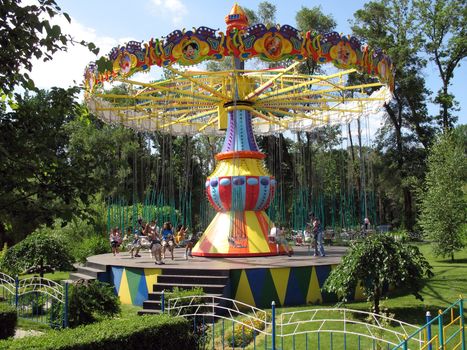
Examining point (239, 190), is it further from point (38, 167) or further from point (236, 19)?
point (38, 167)

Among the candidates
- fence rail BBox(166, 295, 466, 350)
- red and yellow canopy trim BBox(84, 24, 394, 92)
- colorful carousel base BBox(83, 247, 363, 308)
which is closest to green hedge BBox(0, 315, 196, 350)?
fence rail BBox(166, 295, 466, 350)

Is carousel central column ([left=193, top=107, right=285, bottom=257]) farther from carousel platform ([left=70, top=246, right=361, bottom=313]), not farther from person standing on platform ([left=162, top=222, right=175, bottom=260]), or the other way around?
carousel platform ([left=70, top=246, right=361, bottom=313])

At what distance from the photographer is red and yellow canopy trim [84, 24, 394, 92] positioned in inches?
444

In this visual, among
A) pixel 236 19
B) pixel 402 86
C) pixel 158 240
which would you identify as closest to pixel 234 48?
pixel 236 19

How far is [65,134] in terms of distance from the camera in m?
3.81

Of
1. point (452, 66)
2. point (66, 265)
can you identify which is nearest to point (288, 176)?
→ point (452, 66)

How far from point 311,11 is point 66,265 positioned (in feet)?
84.2

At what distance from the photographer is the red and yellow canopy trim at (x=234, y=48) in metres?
11.3

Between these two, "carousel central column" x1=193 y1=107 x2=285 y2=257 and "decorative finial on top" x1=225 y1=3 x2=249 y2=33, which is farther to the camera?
"decorative finial on top" x1=225 y1=3 x2=249 y2=33

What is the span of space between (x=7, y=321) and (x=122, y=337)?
288 cm

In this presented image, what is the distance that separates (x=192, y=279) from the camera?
10953 millimetres

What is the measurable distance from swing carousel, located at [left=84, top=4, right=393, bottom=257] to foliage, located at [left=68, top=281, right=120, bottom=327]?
161 inches

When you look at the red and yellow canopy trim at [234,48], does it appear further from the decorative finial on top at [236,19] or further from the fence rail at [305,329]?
the fence rail at [305,329]

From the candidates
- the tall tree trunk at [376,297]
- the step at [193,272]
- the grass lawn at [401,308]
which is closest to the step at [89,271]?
the step at [193,272]
